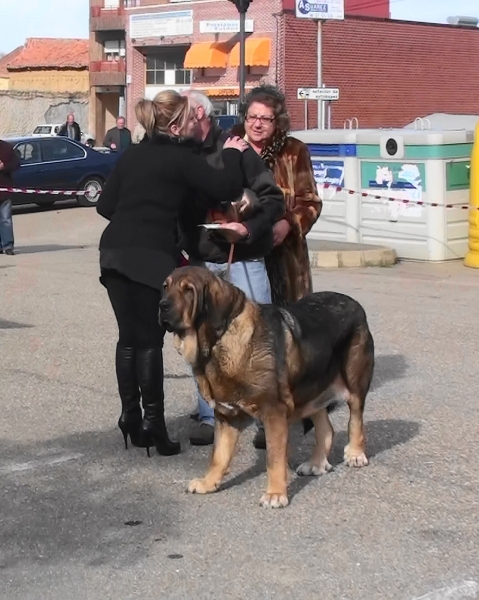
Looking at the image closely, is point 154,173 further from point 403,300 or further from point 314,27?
point 314,27

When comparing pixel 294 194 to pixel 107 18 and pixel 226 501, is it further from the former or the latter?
pixel 107 18

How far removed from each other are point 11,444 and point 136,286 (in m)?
1.35

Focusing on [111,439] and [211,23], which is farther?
[211,23]

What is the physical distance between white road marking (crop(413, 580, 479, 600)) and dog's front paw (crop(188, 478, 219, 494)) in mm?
1481

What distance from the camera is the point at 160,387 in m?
5.98

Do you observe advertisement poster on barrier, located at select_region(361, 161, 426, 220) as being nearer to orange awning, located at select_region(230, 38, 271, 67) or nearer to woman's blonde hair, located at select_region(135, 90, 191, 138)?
woman's blonde hair, located at select_region(135, 90, 191, 138)

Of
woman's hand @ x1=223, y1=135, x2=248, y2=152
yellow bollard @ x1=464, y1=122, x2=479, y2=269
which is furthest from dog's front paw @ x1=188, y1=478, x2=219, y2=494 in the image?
yellow bollard @ x1=464, y1=122, x2=479, y2=269

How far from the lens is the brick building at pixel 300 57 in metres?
41.8

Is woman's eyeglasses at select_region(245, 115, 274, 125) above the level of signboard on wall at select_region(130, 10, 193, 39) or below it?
below

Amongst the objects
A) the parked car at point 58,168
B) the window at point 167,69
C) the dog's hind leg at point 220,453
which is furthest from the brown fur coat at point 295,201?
the window at point 167,69

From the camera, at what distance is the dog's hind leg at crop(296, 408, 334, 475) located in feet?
19.0

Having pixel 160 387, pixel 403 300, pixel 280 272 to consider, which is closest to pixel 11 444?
pixel 160 387

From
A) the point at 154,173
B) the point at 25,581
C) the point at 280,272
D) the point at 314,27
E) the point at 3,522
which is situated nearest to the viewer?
the point at 25,581

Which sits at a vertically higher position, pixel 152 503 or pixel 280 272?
pixel 280 272
